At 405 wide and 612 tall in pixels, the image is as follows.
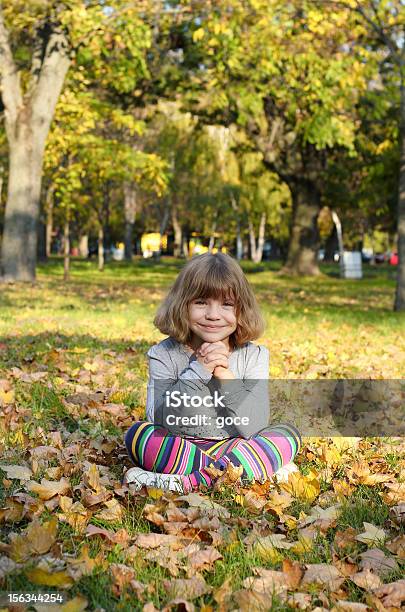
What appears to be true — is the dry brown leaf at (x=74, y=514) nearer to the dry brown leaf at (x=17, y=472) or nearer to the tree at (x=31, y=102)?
the dry brown leaf at (x=17, y=472)

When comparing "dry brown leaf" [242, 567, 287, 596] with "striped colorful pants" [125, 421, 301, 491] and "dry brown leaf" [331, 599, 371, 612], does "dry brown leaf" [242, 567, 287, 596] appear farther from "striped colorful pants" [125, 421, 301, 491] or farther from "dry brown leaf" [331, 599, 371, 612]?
"striped colorful pants" [125, 421, 301, 491]

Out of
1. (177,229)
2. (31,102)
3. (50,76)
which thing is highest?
(50,76)

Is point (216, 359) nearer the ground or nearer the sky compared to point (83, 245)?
nearer the ground

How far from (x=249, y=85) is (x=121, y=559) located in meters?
20.2

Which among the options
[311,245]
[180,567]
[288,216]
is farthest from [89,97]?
[288,216]

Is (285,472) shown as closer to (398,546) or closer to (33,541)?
(398,546)

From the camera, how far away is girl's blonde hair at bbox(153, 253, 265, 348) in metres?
3.84

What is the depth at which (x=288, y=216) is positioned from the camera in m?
49.5

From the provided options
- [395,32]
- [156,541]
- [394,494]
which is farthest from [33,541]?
[395,32]

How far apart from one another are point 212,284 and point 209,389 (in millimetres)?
511

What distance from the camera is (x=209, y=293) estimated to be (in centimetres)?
387

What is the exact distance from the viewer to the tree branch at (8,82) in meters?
18.6

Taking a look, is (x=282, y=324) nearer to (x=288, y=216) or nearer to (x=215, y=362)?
(x=215, y=362)

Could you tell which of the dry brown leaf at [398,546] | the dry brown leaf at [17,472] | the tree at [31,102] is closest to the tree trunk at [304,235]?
the tree at [31,102]
